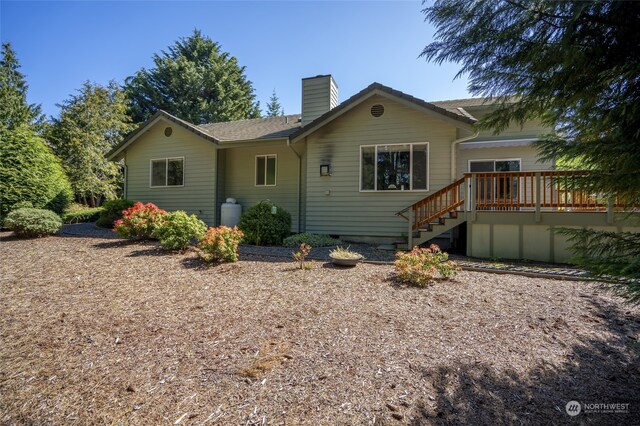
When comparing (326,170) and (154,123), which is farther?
(154,123)

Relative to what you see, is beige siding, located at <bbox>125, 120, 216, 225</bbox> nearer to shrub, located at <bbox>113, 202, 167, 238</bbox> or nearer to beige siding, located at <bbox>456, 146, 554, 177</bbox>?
shrub, located at <bbox>113, 202, 167, 238</bbox>

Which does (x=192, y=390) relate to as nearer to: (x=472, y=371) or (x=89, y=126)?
(x=472, y=371)

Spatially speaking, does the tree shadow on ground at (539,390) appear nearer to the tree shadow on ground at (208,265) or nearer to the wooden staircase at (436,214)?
the tree shadow on ground at (208,265)

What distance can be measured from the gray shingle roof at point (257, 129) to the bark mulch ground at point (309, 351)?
6985 mm

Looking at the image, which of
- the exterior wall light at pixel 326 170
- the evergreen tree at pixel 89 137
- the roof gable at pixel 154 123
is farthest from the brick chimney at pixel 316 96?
the evergreen tree at pixel 89 137

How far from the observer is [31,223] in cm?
800

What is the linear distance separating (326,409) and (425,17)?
3.44 meters

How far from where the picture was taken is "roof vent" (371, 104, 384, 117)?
8801 mm

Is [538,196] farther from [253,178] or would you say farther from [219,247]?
[253,178]

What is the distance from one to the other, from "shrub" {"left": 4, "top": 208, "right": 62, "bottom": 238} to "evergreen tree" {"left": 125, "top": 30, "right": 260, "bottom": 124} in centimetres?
1840

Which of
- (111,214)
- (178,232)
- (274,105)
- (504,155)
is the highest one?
(274,105)

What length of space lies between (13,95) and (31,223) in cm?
2177

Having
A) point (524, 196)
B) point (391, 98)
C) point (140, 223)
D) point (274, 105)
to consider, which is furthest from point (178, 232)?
point (274, 105)

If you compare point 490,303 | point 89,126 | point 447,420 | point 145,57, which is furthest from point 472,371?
point 145,57
